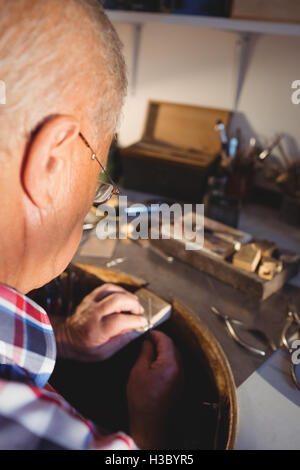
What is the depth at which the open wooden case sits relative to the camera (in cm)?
76

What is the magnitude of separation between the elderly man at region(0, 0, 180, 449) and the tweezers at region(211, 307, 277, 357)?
47cm

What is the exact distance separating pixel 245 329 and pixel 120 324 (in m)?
0.30

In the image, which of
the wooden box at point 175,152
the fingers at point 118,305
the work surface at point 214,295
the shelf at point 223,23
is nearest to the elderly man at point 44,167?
→ the fingers at point 118,305

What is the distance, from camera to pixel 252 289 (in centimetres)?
102

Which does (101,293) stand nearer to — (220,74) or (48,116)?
(48,116)

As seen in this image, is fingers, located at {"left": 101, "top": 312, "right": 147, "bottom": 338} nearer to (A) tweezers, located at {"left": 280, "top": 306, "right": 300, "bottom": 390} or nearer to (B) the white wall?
(A) tweezers, located at {"left": 280, "top": 306, "right": 300, "bottom": 390}

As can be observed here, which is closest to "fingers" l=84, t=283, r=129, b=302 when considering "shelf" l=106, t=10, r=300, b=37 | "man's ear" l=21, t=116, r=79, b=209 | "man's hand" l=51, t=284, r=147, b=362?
"man's hand" l=51, t=284, r=147, b=362

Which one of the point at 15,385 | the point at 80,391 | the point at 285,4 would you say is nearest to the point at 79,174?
the point at 15,385

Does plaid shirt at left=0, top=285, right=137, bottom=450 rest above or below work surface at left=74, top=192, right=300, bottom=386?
above

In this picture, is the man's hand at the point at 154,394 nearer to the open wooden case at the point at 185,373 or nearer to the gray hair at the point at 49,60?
the open wooden case at the point at 185,373

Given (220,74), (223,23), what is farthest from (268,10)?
(220,74)

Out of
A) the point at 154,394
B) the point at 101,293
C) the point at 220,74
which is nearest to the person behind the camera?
the point at 154,394

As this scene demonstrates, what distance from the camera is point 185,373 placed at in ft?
2.93

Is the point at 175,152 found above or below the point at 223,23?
below
